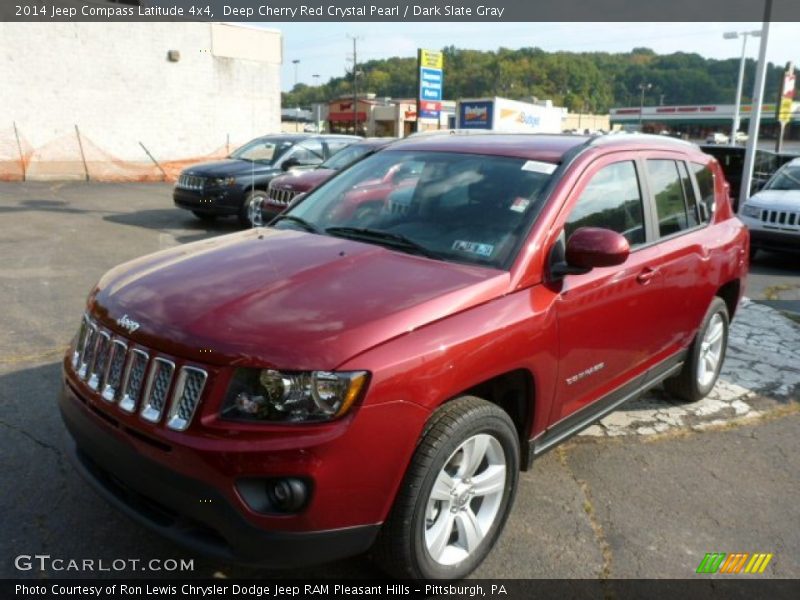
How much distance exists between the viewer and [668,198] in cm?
419

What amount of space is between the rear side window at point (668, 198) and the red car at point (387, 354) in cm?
5

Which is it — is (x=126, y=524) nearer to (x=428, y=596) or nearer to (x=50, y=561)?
(x=50, y=561)

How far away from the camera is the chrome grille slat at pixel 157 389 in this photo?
2.41 meters

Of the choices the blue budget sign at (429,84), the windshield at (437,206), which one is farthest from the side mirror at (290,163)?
the blue budget sign at (429,84)

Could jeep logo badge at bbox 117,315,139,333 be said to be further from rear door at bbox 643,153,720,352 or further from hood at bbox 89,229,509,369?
rear door at bbox 643,153,720,352

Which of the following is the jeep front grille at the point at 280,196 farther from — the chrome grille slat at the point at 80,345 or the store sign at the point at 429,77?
the store sign at the point at 429,77

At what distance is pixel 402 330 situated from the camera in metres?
2.48

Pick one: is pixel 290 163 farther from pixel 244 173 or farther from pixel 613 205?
pixel 613 205

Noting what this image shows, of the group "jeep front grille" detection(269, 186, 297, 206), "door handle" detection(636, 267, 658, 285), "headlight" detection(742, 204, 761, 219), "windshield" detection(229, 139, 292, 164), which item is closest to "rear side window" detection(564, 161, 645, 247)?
"door handle" detection(636, 267, 658, 285)

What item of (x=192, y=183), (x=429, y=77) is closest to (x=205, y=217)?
(x=192, y=183)

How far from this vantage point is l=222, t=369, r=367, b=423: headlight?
7.55ft

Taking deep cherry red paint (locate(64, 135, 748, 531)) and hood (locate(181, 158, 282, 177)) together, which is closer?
deep cherry red paint (locate(64, 135, 748, 531))

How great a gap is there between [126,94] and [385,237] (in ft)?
69.7

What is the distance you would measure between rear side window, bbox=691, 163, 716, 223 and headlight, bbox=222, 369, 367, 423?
329cm
